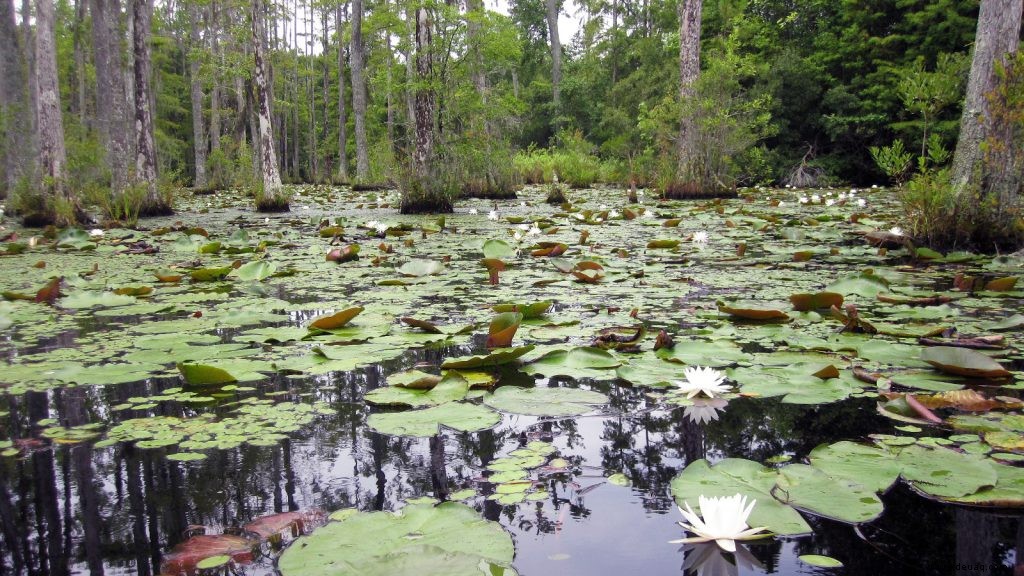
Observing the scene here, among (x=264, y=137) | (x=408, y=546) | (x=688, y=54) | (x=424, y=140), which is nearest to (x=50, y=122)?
(x=264, y=137)

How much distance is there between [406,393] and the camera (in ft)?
5.00

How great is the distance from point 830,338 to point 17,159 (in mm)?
10585

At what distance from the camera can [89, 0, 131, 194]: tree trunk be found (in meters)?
8.37

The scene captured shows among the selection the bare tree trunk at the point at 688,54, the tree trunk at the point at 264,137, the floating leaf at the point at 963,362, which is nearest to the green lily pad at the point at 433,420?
the floating leaf at the point at 963,362

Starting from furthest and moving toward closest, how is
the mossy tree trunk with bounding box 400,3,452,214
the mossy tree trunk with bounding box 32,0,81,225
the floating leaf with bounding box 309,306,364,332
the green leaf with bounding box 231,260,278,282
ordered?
the mossy tree trunk with bounding box 400,3,452,214 → the mossy tree trunk with bounding box 32,0,81,225 → the green leaf with bounding box 231,260,278,282 → the floating leaf with bounding box 309,306,364,332

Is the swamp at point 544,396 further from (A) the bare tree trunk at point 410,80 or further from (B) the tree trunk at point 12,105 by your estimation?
(B) the tree trunk at point 12,105

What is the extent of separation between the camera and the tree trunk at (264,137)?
26.9ft

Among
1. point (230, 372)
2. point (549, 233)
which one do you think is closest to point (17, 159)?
point (549, 233)

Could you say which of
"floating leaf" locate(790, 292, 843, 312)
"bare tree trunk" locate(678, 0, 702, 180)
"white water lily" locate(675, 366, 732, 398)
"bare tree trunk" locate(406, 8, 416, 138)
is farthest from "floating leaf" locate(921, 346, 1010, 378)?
"bare tree trunk" locate(678, 0, 702, 180)

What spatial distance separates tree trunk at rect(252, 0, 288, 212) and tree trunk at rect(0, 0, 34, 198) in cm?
298

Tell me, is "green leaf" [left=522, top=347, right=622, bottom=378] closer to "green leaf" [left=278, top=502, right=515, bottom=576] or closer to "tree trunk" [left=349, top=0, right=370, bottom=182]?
"green leaf" [left=278, top=502, right=515, bottom=576]

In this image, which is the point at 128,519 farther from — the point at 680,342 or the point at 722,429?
the point at 680,342

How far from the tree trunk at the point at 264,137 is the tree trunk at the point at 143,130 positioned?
50.2 inches

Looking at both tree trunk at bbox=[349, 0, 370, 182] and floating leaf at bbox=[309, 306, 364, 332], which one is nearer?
floating leaf at bbox=[309, 306, 364, 332]
